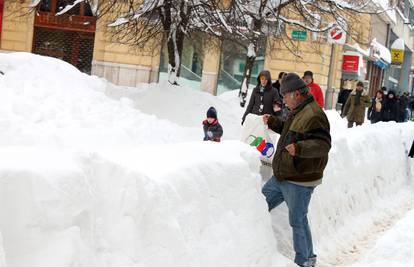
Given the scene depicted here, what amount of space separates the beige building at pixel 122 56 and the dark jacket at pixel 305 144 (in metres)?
21.3

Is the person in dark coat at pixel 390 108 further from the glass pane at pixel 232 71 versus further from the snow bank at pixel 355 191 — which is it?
the glass pane at pixel 232 71

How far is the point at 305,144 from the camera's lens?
4.91 metres

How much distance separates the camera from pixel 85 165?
337cm

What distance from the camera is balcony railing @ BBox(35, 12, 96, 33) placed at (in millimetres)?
27625

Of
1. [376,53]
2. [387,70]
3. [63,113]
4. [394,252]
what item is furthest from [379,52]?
[394,252]

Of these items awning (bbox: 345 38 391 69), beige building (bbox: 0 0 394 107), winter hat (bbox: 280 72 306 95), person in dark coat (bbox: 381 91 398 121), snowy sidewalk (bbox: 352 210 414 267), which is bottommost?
snowy sidewalk (bbox: 352 210 414 267)

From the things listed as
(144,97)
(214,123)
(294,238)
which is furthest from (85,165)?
(144,97)

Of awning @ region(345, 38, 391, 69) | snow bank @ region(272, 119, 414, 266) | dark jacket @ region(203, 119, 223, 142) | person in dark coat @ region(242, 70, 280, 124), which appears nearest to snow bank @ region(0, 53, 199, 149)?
dark jacket @ region(203, 119, 223, 142)

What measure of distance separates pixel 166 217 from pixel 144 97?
12817 millimetres

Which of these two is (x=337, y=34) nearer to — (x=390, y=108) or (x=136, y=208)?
(x=390, y=108)

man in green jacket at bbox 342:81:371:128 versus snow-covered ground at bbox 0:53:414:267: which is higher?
man in green jacket at bbox 342:81:371:128

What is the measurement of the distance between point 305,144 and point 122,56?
2283 centimetres

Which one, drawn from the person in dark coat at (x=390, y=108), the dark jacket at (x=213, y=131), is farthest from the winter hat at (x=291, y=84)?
the person in dark coat at (x=390, y=108)

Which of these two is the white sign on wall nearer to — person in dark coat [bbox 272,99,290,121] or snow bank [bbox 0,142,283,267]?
person in dark coat [bbox 272,99,290,121]
